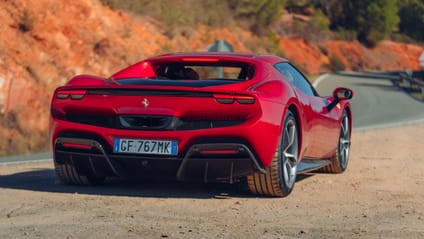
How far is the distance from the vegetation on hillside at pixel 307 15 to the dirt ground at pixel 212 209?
81.1 feet

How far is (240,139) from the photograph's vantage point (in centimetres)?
755

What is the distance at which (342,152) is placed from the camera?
10719mm

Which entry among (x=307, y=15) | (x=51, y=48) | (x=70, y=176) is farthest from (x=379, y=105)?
(x=307, y=15)

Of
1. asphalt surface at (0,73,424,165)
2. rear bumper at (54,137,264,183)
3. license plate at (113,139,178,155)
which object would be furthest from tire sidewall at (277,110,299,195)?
asphalt surface at (0,73,424,165)

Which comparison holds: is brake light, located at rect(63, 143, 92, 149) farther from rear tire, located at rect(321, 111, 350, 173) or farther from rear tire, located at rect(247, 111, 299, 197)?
rear tire, located at rect(321, 111, 350, 173)

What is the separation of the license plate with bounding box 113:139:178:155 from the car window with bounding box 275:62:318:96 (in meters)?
1.69

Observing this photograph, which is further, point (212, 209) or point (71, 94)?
point (71, 94)

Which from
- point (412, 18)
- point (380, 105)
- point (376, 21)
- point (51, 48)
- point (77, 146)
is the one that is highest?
point (77, 146)

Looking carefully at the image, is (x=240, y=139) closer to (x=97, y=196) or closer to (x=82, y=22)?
(x=97, y=196)

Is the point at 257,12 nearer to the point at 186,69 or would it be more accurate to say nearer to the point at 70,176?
the point at 186,69

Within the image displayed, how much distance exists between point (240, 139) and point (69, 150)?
5.23 feet

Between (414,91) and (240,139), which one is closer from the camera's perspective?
(240,139)

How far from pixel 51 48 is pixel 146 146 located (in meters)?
20.1

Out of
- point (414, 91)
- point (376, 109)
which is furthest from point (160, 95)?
point (414, 91)
